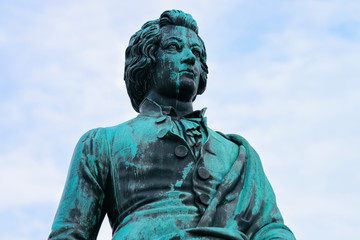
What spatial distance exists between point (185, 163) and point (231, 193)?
0.51 meters

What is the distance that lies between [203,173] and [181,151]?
1.01 feet

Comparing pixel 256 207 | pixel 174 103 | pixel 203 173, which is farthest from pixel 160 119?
pixel 256 207

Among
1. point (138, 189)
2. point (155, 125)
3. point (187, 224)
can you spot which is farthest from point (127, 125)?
point (187, 224)

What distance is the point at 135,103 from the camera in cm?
1007

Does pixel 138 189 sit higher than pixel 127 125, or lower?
lower

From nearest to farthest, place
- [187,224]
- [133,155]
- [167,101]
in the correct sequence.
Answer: [187,224]
[133,155]
[167,101]

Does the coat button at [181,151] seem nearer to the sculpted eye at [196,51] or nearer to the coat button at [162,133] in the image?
the coat button at [162,133]

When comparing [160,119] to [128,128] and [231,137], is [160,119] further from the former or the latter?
[231,137]

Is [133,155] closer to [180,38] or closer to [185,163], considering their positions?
[185,163]

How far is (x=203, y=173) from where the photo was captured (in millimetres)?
8742

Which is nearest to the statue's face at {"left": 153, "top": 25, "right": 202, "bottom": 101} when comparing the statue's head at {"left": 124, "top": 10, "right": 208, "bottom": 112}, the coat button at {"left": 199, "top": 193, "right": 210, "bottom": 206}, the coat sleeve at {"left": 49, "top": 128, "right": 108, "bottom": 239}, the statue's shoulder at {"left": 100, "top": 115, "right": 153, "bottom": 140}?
the statue's head at {"left": 124, "top": 10, "right": 208, "bottom": 112}

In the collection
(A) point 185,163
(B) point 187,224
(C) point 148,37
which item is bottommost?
(B) point 187,224

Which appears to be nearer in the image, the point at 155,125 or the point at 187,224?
the point at 187,224

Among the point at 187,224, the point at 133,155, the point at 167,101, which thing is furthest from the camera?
the point at 167,101
